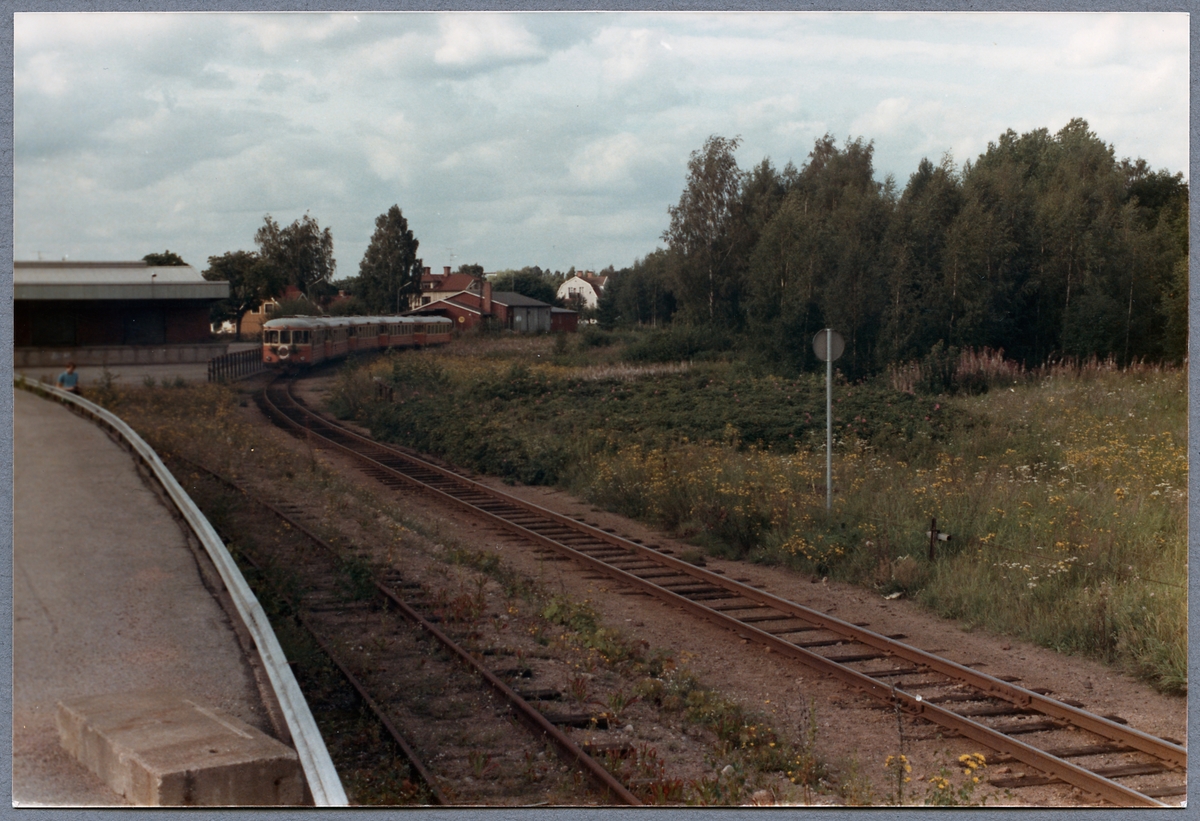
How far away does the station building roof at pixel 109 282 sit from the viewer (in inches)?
232

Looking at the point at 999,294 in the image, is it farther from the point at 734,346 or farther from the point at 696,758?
the point at 696,758

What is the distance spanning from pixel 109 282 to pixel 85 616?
97.6 inches

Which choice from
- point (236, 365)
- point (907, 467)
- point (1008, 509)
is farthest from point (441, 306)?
point (1008, 509)

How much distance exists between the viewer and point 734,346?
439 inches

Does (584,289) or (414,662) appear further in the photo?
(584,289)

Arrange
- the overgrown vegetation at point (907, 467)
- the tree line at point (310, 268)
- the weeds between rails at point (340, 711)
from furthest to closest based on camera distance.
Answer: the tree line at point (310, 268) → the overgrown vegetation at point (907, 467) → the weeds between rails at point (340, 711)

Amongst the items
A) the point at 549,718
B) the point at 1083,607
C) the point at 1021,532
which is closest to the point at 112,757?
the point at 549,718

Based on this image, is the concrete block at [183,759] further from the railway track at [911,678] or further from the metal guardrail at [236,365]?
the metal guardrail at [236,365]

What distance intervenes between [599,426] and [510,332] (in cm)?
176

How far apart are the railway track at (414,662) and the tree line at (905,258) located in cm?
457

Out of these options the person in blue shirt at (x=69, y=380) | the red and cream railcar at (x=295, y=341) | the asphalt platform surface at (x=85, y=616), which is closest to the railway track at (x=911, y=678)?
the red and cream railcar at (x=295, y=341)

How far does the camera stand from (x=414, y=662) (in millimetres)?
6918

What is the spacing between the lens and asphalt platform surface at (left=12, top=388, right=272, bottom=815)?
5.14 metres

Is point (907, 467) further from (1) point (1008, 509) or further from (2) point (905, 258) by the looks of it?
(2) point (905, 258)
